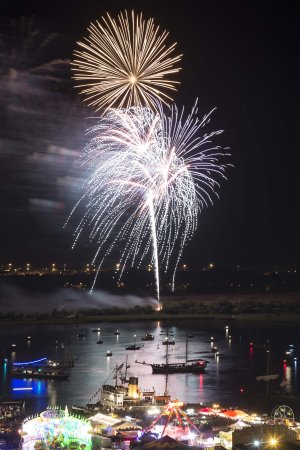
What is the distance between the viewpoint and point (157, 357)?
54.9ft

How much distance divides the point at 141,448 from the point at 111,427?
1426 millimetres

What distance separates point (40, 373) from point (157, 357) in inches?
165

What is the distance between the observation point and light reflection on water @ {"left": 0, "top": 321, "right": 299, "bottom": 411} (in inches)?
450

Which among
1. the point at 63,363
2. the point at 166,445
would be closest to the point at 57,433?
the point at 166,445

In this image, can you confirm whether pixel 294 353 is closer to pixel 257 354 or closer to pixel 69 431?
pixel 257 354

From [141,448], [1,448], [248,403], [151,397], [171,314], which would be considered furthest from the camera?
[171,314]

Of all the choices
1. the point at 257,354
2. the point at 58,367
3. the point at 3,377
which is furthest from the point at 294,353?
the point at 3,377

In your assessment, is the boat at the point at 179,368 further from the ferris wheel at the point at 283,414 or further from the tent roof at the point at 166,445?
the tent roof at the point at 166,445

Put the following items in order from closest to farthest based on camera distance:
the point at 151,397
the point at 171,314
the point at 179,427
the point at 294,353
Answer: the point at 179,427 < the point at 151,397 < the point at 294,353 < the point at 171,314

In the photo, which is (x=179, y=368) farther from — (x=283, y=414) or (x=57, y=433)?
(x=57, y=433)

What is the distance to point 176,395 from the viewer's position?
36.4 ft

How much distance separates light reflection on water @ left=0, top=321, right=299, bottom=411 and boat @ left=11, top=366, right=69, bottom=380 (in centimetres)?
20

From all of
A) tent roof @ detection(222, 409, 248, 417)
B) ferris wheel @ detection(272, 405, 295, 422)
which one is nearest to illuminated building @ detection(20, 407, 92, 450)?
tent roof @ detection(222, 409, 248, 417)

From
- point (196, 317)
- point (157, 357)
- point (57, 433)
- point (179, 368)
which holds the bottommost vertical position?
point (57, 433)
